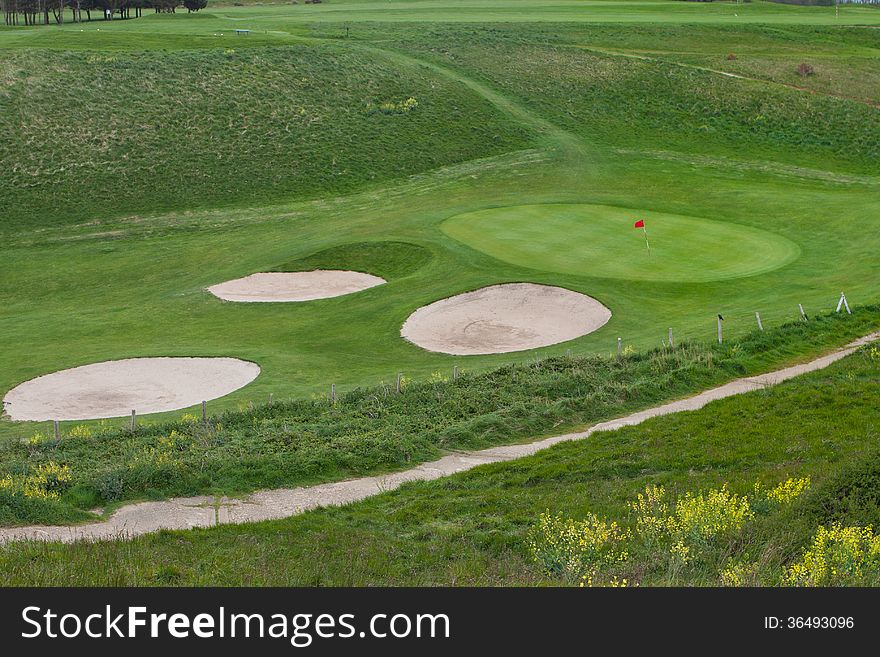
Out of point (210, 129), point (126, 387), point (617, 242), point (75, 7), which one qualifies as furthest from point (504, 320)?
point (75, 7)

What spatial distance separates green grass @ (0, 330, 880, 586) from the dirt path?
0.92 meters

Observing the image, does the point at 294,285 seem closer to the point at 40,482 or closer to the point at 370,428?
the point at 370,428

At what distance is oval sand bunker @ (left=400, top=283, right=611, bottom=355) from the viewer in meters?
33.2

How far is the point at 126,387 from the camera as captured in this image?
30672mm

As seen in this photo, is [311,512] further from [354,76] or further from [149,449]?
[354,76]

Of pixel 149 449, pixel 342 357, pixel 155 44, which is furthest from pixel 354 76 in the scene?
pixel 149 449

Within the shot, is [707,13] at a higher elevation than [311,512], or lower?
higher

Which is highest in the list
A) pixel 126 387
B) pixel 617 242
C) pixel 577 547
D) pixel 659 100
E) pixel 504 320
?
pixel 659 100

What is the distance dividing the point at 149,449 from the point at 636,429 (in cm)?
1078


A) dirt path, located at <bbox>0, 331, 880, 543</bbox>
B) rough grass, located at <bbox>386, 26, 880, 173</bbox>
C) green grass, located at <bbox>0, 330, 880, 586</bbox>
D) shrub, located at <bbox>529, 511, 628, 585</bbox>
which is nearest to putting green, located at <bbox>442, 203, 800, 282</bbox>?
green grass, located at <bbox>0, 330, 880, 586</bbox>

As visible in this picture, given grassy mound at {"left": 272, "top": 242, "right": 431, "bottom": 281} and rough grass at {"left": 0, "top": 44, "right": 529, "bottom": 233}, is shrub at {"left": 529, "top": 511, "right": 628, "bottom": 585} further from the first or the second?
rough grass at {"left": 0, "top": 44, "right": 529, "bottom": 233}

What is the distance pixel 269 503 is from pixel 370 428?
466 centimetres

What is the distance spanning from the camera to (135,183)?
5541 centimetres

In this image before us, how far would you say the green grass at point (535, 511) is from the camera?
542 inches
